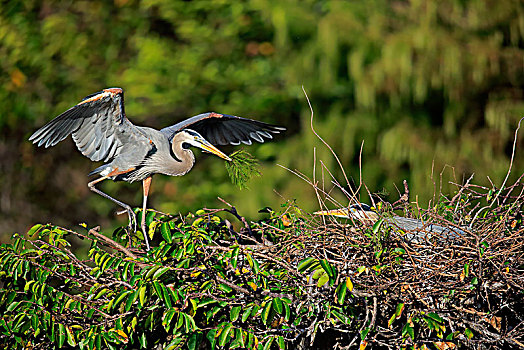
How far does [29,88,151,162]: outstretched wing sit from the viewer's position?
1991 mm

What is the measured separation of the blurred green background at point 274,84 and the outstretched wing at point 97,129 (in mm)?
3400

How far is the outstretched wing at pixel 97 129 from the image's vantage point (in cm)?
199

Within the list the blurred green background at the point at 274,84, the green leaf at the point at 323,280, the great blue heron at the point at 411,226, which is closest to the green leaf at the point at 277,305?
the green leaf at the point at 323,280

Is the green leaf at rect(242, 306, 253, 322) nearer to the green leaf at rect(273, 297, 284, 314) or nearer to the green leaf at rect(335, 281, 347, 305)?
the green leaf at rect(273, 297, 284, 314)

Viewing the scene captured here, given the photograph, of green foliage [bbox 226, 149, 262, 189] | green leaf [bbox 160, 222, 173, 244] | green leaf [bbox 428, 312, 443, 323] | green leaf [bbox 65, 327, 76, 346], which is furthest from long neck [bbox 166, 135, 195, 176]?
green leaf [bbox 428, 312, 443, 323]

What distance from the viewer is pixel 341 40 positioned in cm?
554

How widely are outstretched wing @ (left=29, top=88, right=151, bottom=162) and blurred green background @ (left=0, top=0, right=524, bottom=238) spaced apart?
3400 millimetres

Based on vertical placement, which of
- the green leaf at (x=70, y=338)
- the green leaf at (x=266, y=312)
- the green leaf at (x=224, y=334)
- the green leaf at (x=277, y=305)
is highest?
the green leaf at (x=277, y=305)

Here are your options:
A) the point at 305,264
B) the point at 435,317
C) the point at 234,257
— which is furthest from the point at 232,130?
the point at 435,317

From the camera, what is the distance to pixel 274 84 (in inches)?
250

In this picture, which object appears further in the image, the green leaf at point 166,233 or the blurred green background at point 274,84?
the blurred green background at point 274,84

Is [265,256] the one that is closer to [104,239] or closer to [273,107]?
[104,239]

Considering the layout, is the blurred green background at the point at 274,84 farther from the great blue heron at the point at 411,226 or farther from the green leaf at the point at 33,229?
the green leaf at the point at 33,229

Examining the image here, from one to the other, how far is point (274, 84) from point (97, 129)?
440 cm
